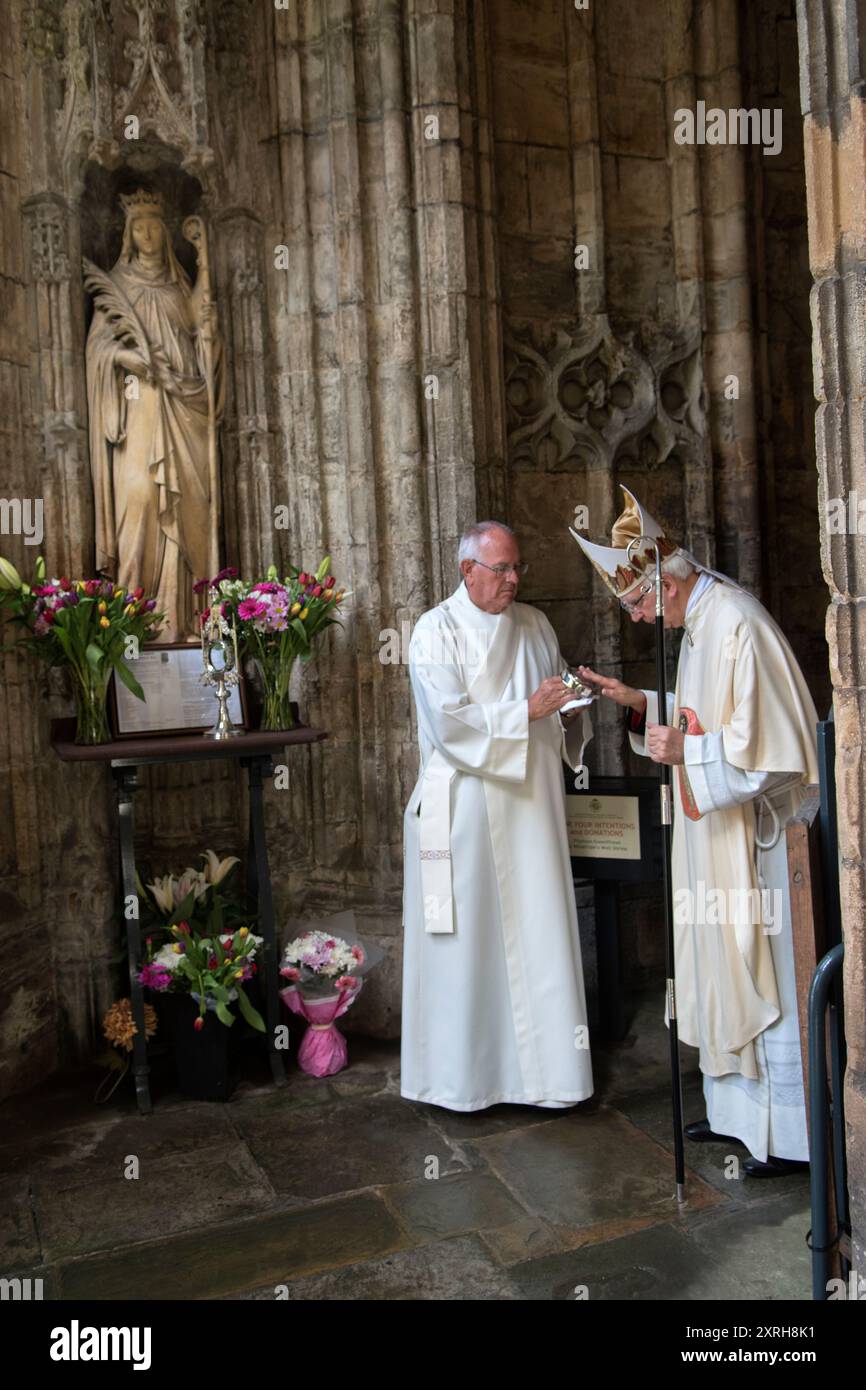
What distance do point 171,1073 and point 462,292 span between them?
352 cm

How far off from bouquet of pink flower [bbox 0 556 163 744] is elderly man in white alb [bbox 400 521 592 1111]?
3.82ft

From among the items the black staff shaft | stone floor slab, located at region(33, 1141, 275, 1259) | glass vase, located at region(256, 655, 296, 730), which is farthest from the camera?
glass vase, located at region(256, 655, 296, 730)

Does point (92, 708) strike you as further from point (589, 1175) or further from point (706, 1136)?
point (706, 1136)

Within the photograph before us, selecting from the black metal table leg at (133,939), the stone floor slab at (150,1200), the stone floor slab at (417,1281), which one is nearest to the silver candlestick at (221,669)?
the black metal table leg at (133,939)

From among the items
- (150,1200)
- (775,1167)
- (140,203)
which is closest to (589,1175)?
(775,1167)

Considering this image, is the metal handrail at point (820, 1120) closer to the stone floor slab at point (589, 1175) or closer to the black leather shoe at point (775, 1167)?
the stone floor slab at point (589, 1175)

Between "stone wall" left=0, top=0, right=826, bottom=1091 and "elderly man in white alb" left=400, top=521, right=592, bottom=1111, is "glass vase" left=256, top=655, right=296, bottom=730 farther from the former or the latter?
"elderly man in white alb" left=400, top=521, right=592, bottom=1111

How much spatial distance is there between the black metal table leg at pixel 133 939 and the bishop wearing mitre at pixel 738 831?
2036 millimetres

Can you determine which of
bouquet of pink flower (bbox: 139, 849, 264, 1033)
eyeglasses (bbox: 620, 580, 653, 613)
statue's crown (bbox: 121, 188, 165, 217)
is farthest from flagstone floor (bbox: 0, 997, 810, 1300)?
statue's crown (bbox: 121, 188, 165, 217)

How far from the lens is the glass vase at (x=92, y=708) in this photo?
478cm

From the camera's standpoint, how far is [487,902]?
452 cm

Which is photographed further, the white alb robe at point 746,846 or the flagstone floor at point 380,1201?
the white alb robe at point 746,846

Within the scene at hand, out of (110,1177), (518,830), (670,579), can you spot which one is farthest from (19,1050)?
(670,579)

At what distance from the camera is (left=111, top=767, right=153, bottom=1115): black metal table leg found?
4680 mm
